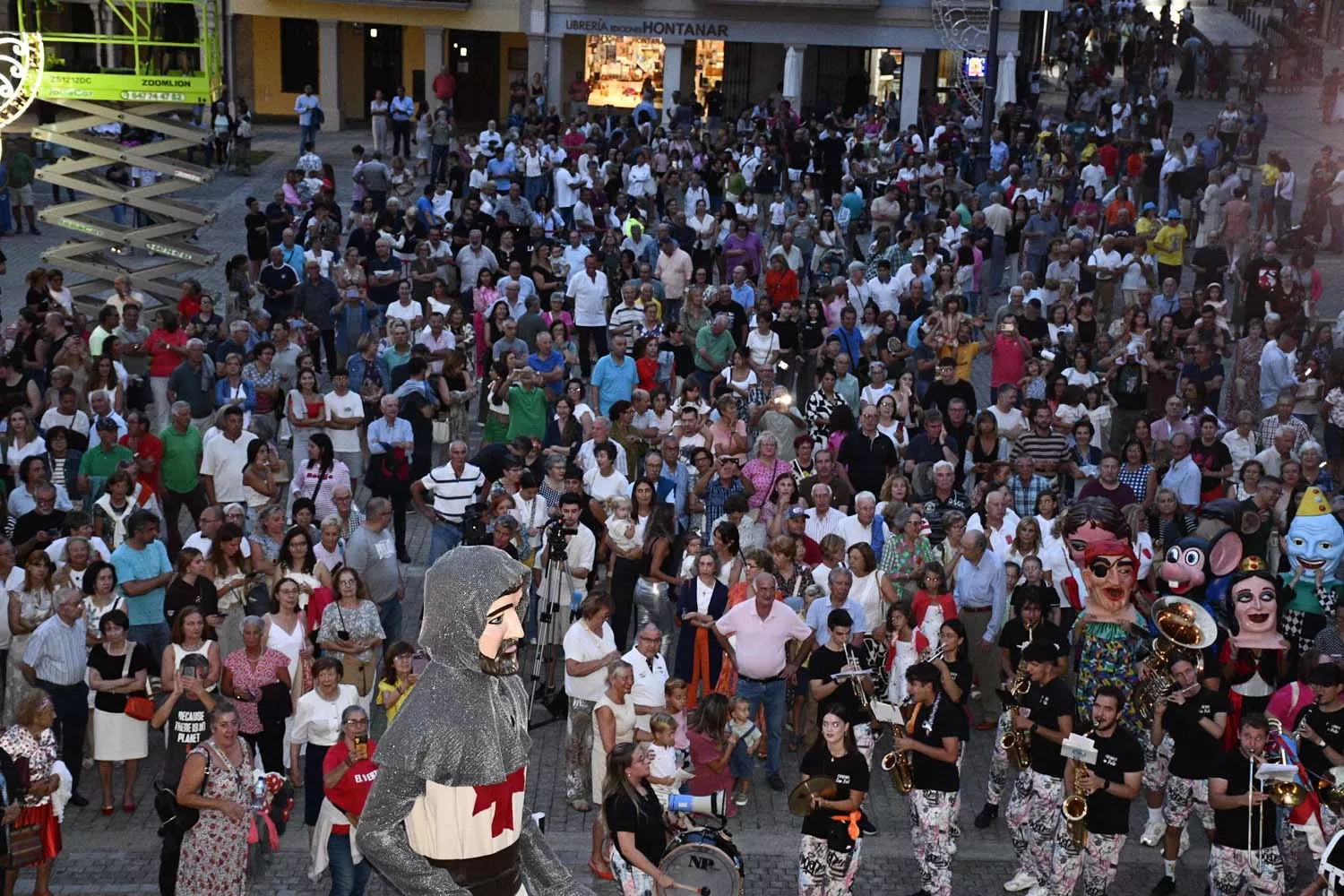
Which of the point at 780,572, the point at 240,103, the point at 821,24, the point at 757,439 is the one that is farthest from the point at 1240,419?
the point at 821,24

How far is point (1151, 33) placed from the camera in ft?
137

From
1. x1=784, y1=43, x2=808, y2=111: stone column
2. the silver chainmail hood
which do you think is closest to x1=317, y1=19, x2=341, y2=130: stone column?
x1=784, y1=43, x2=808, y2=111: stone column

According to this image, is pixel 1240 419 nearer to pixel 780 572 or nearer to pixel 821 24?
pixel 780 572

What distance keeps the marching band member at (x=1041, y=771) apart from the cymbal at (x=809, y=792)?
59.5 inches

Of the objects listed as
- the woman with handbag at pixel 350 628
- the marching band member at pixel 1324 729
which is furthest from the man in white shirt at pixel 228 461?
the marching band member at pixel 1324 729

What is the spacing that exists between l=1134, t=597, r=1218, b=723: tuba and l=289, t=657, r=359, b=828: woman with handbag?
5008 mm

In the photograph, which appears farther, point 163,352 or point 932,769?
point 163,352

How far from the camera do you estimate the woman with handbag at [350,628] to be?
11922 millimetres

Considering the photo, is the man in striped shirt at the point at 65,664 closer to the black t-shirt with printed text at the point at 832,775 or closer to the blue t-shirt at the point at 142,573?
the blue t-shirt at the point at 142,573

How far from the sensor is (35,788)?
989 centimetres

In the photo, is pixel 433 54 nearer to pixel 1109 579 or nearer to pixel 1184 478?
pixel 1184 478

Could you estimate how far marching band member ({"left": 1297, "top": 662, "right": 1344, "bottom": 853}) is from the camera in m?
10.7

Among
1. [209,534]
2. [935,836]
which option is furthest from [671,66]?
[935,836]

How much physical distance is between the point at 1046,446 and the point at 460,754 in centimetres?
1125
